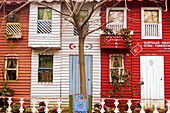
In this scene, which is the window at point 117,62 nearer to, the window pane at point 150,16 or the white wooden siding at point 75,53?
the white wooden siding at point 75,53

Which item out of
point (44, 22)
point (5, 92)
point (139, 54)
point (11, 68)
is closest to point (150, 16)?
point (139, 54)

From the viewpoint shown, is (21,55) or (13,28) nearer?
(21,55)

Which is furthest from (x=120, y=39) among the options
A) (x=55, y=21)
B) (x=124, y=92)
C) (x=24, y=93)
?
(x=24, y=93)

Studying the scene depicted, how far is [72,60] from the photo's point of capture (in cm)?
1183

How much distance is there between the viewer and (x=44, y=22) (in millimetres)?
11672

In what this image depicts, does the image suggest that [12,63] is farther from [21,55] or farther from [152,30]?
[152,30]

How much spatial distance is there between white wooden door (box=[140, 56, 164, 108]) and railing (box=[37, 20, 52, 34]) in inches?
202

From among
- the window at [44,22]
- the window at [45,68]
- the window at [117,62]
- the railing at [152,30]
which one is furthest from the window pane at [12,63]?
the railing at [152,30]

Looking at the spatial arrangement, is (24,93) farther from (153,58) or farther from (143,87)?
(153,58)

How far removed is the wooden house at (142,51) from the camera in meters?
Result: 11.4

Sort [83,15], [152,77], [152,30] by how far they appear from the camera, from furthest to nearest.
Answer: [83,15]
[152,30]
[152,77]

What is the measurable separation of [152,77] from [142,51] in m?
1.46

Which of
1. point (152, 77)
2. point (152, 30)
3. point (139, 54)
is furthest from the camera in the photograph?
point (152, 30)

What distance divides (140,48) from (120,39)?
1.22m
